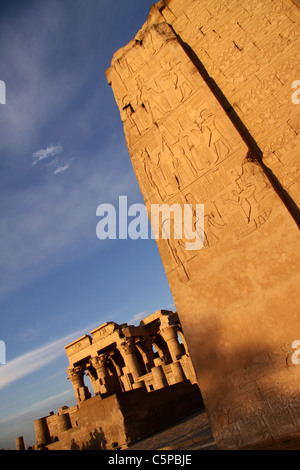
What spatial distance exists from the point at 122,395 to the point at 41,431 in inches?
299

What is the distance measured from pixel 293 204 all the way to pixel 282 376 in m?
1.81

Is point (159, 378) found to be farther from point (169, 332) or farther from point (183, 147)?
point (183, 147)

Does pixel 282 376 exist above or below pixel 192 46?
below

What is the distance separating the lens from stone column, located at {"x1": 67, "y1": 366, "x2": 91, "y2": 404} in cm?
1903

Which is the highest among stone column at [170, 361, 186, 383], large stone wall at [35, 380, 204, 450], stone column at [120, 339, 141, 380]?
stone column at [120, 339, 141, 380]

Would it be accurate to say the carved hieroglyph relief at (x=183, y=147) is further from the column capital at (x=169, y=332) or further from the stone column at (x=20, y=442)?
the stone column at (x=20, y=442)

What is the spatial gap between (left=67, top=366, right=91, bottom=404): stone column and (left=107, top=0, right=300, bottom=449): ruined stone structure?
18.7 m

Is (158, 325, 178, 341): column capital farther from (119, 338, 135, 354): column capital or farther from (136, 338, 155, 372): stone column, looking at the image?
(136, 338, 155, 372): stone column

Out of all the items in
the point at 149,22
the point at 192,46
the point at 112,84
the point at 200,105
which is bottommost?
the point at 200,105

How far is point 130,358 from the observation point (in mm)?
17219

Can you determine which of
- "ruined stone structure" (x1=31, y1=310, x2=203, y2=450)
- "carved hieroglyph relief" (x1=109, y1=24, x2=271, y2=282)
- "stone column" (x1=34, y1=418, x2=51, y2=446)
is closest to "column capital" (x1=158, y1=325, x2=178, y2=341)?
"ruined stone structure" (x1=31, y1=310, x2=203, y2=450)
